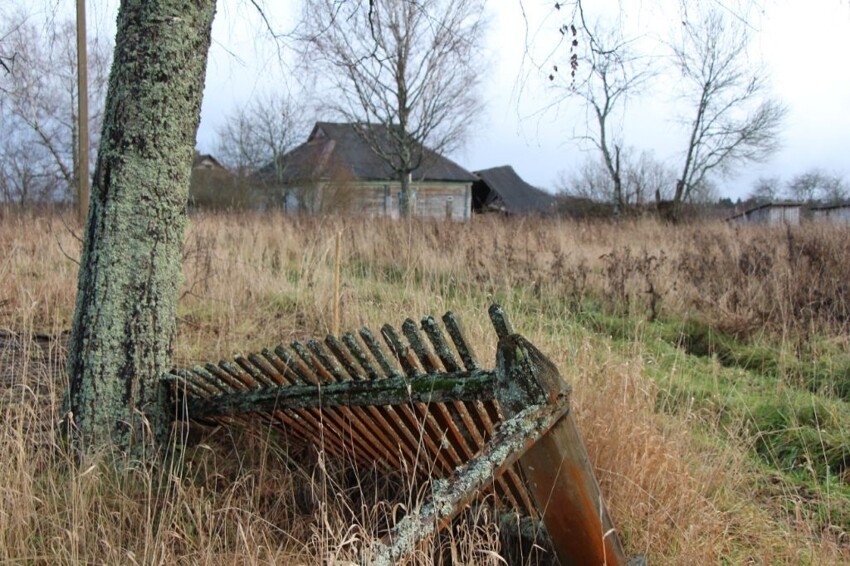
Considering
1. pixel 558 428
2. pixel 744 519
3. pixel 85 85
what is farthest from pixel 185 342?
Answer: pixel 85 85

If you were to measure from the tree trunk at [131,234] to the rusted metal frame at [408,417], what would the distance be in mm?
1083

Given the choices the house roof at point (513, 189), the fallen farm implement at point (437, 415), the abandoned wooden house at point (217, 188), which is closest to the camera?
the fallen farm implement at point (437, 415)

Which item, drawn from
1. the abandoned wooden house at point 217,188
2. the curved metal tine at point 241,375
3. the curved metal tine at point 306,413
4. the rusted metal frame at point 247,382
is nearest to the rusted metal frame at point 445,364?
the curved metal tine at point 306,413

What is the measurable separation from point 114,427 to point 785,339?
4.82 metres

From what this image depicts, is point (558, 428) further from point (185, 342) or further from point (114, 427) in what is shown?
point (185, 342)

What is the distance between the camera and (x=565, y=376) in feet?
11.2

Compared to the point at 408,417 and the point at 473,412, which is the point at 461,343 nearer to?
the point at 473,412

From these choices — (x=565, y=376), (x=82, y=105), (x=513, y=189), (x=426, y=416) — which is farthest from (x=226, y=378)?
(x=513, y=189)

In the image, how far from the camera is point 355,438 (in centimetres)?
245

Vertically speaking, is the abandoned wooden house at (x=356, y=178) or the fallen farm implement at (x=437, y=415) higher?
the abandoned wooden house at (x=356, y=178)

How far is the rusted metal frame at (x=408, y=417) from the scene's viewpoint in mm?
2027

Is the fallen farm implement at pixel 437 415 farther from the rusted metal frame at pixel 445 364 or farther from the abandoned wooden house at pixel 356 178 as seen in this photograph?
the abandoned wooden house at pixel 356 178

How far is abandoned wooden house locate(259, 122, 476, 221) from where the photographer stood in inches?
885

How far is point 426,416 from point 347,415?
35 cm
